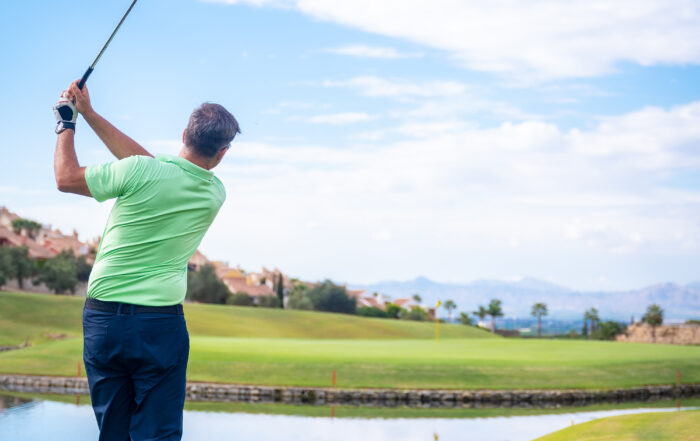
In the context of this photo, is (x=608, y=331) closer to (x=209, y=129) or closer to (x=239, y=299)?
(x=239, y=299)

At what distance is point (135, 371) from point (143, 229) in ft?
1.89

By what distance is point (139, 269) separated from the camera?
3.03 meters

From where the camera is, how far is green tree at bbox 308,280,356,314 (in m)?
88.4

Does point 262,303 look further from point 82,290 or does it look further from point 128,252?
point 128,252

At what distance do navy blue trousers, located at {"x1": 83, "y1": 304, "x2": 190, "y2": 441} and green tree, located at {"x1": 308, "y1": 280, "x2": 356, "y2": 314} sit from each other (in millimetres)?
85099

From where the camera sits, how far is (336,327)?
7100cm

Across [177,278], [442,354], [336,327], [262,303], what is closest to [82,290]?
[262,303]

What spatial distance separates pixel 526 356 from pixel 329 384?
36.6ft

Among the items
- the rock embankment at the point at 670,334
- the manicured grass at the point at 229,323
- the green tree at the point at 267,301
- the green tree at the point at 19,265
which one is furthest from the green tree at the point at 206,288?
the rock embankment at the point at 670,334

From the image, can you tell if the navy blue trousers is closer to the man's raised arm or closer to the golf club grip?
the man's raised arm

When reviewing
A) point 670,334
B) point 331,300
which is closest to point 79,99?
point 670,334

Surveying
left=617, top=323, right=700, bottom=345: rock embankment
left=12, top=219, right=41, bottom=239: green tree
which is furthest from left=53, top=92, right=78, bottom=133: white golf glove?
left=12, top=219, right=41, bottom=239: green tree

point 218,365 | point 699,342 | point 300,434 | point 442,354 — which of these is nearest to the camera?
point 300,434

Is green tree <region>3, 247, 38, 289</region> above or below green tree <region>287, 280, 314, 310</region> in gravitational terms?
above
